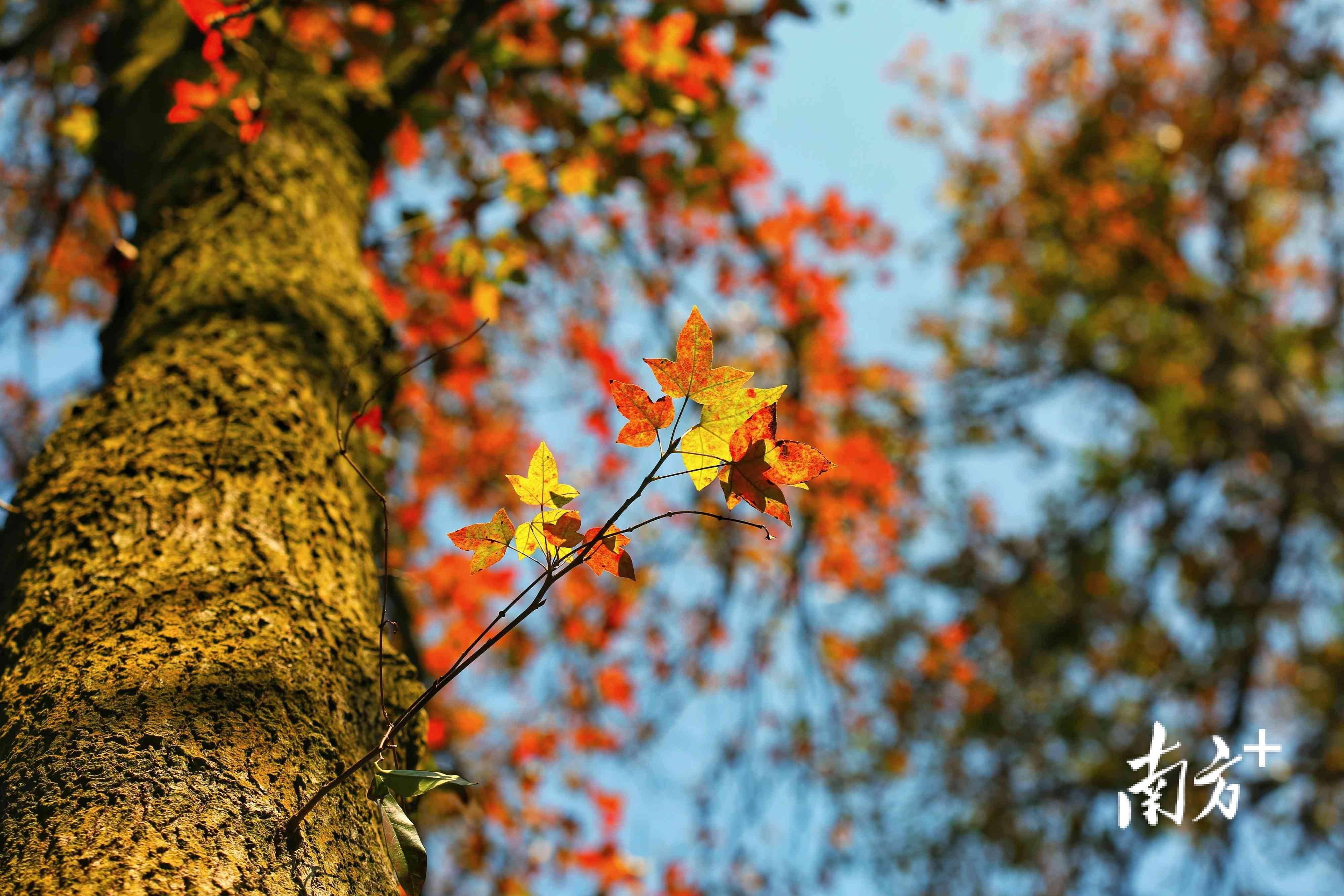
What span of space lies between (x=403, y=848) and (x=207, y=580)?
1.21ft

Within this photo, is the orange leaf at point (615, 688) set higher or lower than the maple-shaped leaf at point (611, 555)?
higher

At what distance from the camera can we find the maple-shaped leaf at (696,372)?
0.72 m

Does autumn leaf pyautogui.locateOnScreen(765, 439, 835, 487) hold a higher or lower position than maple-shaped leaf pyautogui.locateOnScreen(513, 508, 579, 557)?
higher

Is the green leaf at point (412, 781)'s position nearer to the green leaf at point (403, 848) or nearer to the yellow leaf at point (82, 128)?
the green leaf at point (403, 848)

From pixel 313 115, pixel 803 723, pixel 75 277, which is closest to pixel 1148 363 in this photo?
pixel 803 723

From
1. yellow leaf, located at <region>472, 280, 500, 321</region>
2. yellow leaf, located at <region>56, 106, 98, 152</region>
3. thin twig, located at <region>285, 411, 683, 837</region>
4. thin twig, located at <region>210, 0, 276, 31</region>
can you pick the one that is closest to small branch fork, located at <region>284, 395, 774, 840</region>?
thin twig, located at <region>285, 411, 683, 837</region>

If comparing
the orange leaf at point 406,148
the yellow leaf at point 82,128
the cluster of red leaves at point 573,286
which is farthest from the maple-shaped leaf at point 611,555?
the orange leaf at point 406,148

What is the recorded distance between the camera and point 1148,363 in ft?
24.6

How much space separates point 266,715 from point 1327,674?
304 inches

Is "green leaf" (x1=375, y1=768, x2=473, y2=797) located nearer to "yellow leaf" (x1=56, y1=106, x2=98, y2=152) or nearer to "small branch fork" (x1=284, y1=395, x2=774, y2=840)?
"small branch fork" (x1=284, y1=395, x2=774, y2=840)

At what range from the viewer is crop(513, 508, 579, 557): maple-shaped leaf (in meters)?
0.76

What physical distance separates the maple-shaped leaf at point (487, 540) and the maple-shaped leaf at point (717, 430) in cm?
17

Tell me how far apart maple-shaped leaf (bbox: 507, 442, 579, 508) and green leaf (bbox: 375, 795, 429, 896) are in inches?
10.2

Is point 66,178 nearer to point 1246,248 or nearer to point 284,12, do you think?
point 284,12
